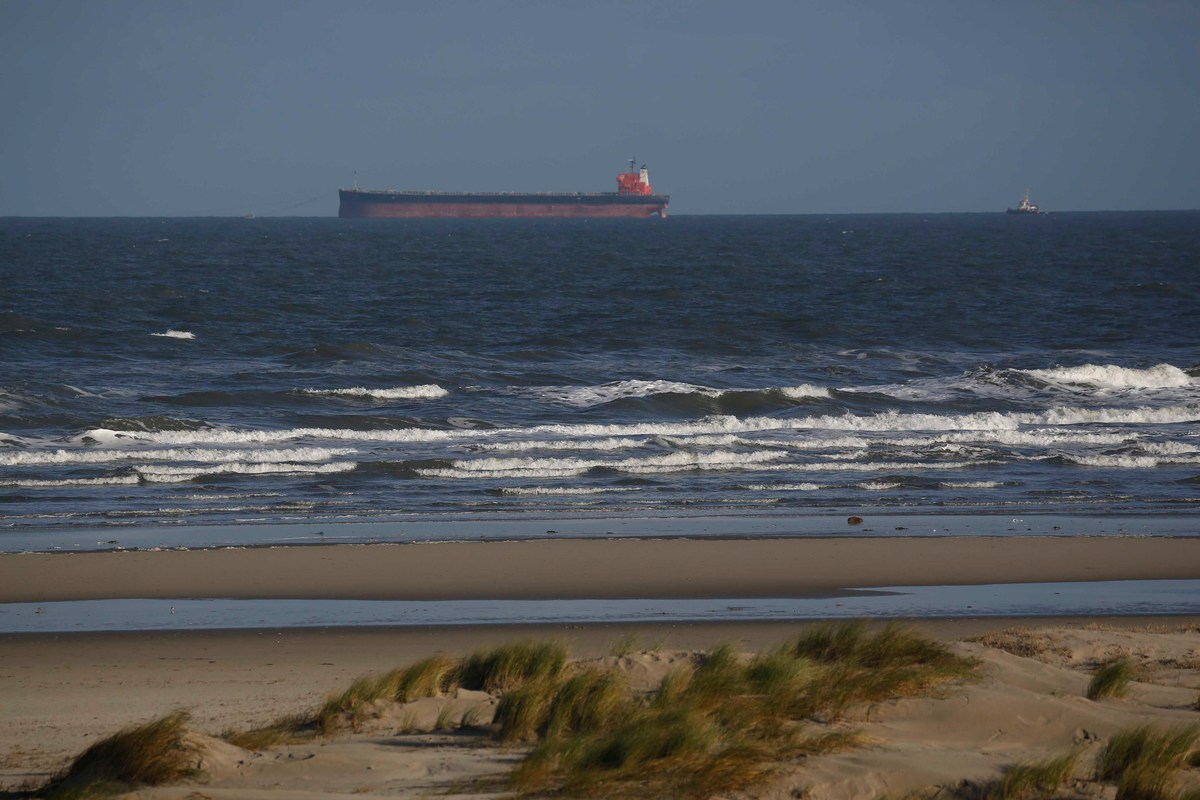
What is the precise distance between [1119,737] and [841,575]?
546 centimetres

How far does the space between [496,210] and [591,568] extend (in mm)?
171601

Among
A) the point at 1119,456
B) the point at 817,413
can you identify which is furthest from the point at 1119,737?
the point at 817,413

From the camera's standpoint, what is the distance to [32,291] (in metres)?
40.4

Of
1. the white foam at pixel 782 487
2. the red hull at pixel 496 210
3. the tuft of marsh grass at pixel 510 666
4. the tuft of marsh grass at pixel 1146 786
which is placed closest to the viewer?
the tuft of marsh grass at pixel 1146 786

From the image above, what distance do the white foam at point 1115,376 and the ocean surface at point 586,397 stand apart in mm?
75

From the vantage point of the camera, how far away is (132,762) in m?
4.59

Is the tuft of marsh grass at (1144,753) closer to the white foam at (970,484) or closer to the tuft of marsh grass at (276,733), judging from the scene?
the tuft of marsh grass at (276,733)

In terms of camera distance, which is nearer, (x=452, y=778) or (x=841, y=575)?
(x=452, y=778)

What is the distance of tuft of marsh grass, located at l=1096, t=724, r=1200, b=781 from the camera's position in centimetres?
453

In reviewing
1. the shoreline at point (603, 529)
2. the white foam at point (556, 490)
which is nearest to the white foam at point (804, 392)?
the white foam at point (556, 490)

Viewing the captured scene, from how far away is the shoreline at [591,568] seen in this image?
9.61m

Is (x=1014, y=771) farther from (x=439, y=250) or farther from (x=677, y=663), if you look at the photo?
(x=439, y=250)

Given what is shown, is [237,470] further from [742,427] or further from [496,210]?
[496,210]

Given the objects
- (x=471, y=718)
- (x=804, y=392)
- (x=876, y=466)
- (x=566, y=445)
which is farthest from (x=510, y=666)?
(x=804, y=392)
